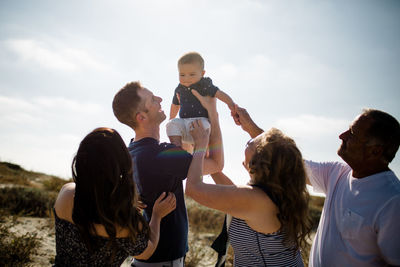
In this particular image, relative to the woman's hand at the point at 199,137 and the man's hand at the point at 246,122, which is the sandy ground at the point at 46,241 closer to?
the man's hand at the point at 246,122

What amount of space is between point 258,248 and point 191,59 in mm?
2987

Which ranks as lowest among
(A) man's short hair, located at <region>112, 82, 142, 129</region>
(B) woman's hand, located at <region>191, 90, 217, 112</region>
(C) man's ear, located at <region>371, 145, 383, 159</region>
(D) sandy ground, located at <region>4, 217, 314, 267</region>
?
(D) sandy ground, located at <region>4, 217, 314, 267</region>

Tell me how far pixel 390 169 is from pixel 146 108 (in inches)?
98.0

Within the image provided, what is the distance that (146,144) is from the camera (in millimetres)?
2697

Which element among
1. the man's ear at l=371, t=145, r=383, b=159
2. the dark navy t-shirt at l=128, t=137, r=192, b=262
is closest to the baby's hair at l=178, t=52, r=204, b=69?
the dark navy t-shirt at l=128, t=137, r=192, b=262

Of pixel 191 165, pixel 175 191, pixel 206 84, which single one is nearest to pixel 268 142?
pixel 191 165

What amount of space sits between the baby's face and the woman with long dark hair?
2339 mm

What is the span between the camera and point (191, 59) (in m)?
4.26

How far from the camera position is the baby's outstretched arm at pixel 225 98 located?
4035mm

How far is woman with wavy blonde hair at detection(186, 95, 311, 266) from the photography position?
218 cm

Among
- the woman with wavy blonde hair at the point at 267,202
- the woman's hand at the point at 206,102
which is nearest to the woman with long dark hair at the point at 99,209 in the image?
the woman with wavy blonde hair at the point at 267,202

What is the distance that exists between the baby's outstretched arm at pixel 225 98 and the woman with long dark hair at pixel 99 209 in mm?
2246

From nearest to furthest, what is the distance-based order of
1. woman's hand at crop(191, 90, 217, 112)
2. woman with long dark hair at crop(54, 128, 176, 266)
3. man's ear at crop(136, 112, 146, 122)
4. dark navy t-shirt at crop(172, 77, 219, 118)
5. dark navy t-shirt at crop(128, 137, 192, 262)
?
woman with long dark hair at crop(54, 128, 176, 266), dark navy t-shirt at crop(128, 137, 192, 262), man's ear at crop(136, 112, 146, 122), woman's hand at crop(191, 90, 217, 112), dark navy t-shirt at crop(172, 77, 219, 118)

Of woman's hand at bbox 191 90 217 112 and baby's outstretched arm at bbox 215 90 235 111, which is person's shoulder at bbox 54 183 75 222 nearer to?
woman's hand at bbox 191 90 217 112
